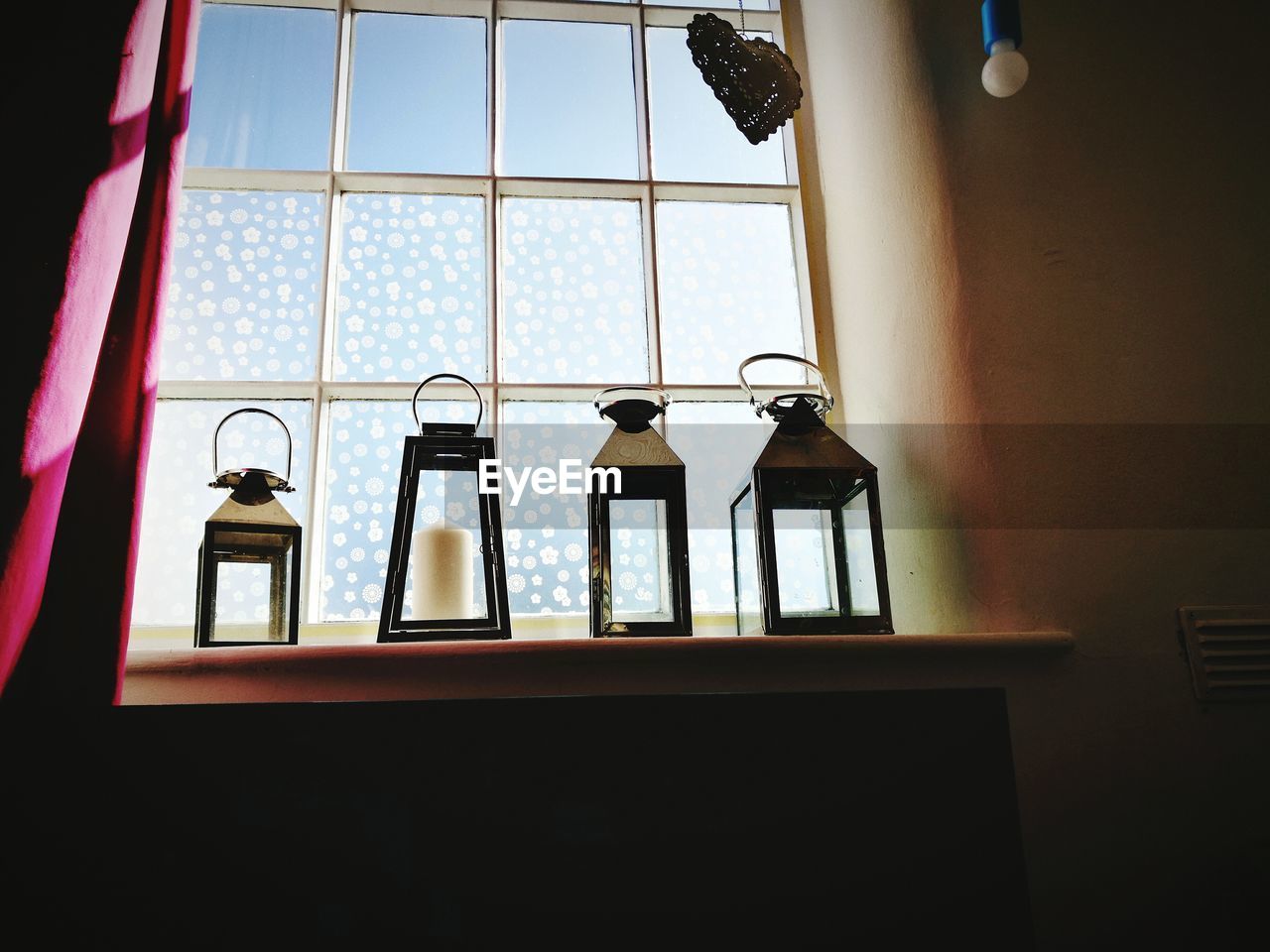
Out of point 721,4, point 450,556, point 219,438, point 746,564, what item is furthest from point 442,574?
point 721,4

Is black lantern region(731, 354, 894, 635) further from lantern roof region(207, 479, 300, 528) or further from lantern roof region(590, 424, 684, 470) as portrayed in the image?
lantern roof region(207, 479, 300, 528)

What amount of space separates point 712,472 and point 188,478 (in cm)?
91

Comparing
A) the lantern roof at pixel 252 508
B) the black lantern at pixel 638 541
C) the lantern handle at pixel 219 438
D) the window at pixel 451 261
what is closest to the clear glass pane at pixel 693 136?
the window at pixel 451 261

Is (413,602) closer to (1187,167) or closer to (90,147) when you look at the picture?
(90,147)

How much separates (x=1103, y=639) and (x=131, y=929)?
116 cm

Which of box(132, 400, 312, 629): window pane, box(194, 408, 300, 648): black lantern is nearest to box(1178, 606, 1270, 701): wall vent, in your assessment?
box(194, 408, 300, 648): black lantern

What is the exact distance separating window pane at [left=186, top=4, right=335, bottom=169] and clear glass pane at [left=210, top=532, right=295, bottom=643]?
803 mm

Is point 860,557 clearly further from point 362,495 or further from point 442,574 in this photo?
point 362,495

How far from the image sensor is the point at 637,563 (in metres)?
1.13

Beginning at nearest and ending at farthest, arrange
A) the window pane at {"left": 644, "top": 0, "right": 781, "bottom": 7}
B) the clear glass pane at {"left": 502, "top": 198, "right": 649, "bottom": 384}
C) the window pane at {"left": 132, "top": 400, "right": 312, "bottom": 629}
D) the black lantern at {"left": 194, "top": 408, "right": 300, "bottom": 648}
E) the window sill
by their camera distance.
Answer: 1. the window sill
2. the black lantern at {"left": 194, "top": 408, "right": 300, "bottom": 648}
3. the window pane at {"left": 132, "top": 400, "right": 312, "bottom": 629}
4. the clear glass pane at {"left": 502, "top": 198, "right": 649, "bottom": 384}
5. the window pane at {"left": 644, "top": 0, "right": 781, "bottom": 7}

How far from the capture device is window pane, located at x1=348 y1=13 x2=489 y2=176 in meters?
1.60

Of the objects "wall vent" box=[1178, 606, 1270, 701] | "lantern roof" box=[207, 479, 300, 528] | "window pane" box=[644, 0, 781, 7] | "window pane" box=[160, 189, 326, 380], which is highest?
"window pane" box=[644, 0, 781, 7]

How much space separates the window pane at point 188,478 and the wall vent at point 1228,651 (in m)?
1.36

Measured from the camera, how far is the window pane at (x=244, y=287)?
1439mm
